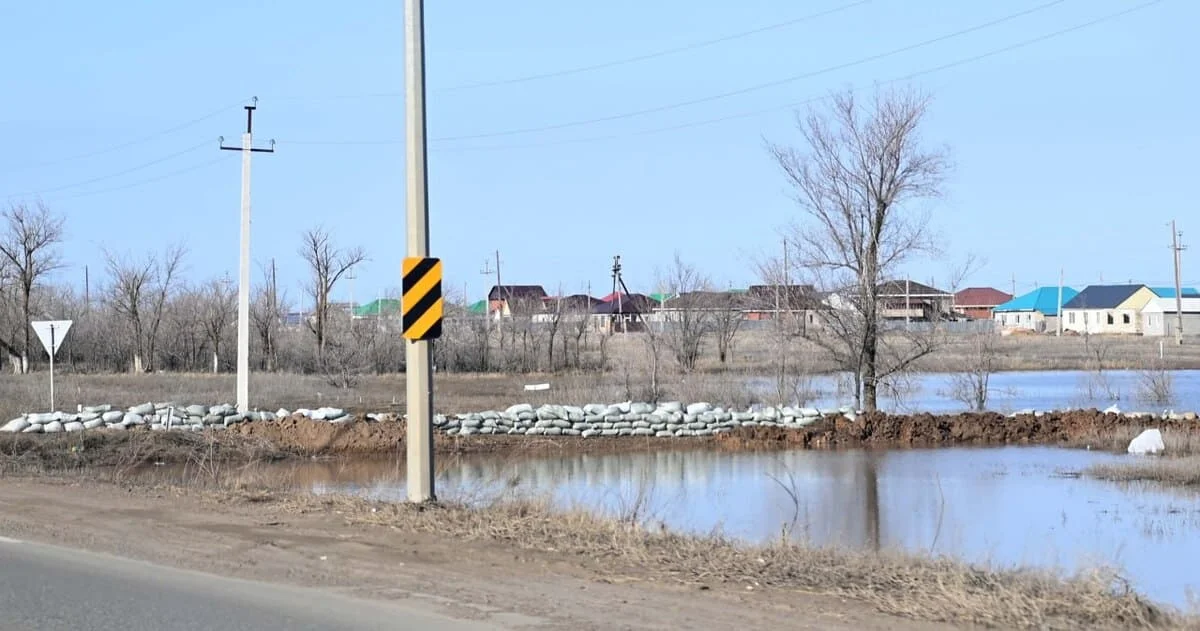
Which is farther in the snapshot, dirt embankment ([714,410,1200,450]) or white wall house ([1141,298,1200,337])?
white wall house ([1141,298,1200,337])

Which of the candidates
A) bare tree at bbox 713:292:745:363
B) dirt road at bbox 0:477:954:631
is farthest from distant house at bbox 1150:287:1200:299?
dirt road at bbox 0:477:954:631

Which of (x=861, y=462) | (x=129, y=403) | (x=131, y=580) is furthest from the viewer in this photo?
(x=129, y=403)

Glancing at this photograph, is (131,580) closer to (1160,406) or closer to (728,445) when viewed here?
(728,445)

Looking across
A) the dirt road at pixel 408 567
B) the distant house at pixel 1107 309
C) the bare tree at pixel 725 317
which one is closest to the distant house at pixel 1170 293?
the distant house at pixel 1107 309

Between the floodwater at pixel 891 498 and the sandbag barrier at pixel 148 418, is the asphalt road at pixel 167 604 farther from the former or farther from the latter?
the sandbag barrier at pixel 148 418

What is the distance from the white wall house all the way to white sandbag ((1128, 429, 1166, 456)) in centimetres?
8778

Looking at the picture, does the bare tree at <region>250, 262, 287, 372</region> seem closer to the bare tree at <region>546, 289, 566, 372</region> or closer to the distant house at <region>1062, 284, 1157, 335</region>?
the bare tree at <region>546, 289, 566, 372</region>

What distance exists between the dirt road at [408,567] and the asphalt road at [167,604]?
0.30 m

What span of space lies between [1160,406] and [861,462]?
61.6 ft

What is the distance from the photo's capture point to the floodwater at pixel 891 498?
1470cm

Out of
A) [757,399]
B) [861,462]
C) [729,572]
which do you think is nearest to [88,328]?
[757,399]

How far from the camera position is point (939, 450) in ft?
102

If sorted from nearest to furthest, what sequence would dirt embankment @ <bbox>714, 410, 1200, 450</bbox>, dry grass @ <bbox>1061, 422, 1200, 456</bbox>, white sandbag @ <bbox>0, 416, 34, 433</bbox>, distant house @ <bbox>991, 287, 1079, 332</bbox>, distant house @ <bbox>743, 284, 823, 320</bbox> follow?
dry grass @ <bbox>1061, 422, 1200, 456</bbox> < white sandbag @ <bbox>0, 416, 34, 433</bbox> < dirt embankment @ <bbox>714, 410, 1200, 450</bbox> < distant house @ <bbox>743, 284, 823, 320</bbox> < distant house @ <bbox>991, 287, 1079, 332</bbox>

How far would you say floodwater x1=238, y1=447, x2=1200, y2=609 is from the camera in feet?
48.2
